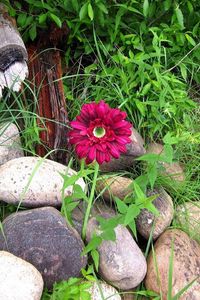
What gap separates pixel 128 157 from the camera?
269 centimetres

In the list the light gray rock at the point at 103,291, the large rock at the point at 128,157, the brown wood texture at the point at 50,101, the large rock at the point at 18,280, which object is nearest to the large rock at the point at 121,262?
the light gray rock at the point at 103,291

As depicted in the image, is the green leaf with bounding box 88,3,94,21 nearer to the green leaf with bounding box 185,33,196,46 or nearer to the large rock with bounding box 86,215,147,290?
the green leaf with bounding box 185,33,196,46

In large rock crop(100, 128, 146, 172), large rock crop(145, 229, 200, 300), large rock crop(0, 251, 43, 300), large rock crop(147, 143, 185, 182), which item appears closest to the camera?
large rock crop(0, 251, 43, 300)

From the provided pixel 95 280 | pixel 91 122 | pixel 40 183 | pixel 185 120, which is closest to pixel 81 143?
pixel 91 122

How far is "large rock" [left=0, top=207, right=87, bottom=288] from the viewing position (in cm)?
219

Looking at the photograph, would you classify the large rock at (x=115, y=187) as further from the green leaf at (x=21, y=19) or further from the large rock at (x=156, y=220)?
the green leaf at (x=21, y=19)

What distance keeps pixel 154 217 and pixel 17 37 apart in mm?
1044

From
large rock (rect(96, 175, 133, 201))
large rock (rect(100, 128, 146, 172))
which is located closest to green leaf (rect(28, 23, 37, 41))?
large rock (rect(100, 128, 146, 172))

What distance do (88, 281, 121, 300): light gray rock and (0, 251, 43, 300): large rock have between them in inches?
9.4

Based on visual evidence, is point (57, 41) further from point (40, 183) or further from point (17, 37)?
point (40, 183)

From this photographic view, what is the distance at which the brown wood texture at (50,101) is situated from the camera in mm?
2727

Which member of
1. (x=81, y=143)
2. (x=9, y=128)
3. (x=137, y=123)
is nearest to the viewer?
(x=81, y=143)

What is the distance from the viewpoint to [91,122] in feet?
6.95

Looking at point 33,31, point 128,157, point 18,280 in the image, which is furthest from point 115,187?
point 33,31
